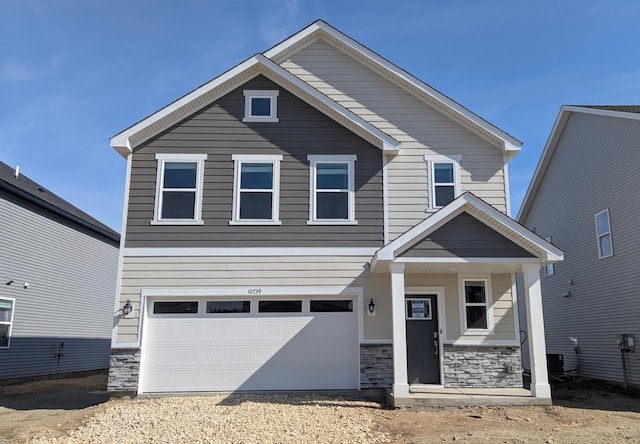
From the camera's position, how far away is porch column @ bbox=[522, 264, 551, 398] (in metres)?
9.48

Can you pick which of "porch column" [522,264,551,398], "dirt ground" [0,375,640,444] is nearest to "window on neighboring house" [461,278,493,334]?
"porch column" [522,264,551,398]

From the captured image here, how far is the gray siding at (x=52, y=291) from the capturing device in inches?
597

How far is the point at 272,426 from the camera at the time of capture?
821cm

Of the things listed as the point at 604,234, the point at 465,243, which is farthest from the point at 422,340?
the point at 604,234

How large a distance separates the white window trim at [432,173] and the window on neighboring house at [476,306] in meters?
1.84

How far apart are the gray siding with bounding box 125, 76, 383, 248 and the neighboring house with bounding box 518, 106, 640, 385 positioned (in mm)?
6684

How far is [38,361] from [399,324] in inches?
481

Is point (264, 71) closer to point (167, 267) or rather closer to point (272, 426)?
point (167, 267)

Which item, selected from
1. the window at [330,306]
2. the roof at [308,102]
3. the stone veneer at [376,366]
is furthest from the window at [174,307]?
the stone veneer at [376,366]

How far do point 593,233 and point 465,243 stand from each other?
23.3ft

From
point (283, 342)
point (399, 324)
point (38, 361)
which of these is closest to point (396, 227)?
point (399, 324)

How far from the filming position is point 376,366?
10.9 metres

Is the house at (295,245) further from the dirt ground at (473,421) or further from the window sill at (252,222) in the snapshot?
the dirt ground at (473,421)

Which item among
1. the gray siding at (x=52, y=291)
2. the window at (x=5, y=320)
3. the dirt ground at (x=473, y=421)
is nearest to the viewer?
the dirt ground at (x=473, y=421)
